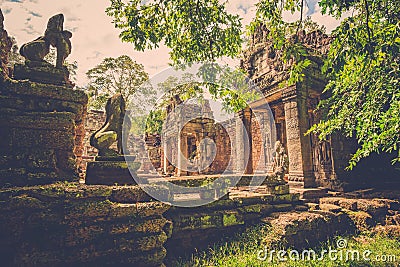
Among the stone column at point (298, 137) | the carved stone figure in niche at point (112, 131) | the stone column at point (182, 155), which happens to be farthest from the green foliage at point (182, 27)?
the stone column at point (182, 155)

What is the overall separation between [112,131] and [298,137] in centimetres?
654

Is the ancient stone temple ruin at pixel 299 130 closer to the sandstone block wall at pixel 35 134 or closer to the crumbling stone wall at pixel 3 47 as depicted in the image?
the sandstone block wall at pixel 35 134

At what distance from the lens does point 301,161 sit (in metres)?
8.97

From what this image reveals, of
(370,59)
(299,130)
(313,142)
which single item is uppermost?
(370,59)

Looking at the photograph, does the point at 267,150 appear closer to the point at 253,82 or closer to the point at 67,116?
the point at 253,82

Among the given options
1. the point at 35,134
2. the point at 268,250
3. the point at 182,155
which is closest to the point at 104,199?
the point at 35,134

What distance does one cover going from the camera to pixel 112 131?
5.12 meters

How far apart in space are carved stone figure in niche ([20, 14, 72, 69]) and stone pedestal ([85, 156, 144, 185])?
7.55ft

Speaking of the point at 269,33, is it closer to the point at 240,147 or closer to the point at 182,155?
the point at 240,147

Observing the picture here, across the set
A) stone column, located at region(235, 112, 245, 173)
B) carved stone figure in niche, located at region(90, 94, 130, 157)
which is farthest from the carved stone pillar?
carved stone figure in niche, located at region(90, 94, 130, 157)

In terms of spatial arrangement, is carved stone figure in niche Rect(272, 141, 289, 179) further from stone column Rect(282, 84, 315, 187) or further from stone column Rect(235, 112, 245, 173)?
stone column Rect(235, 112, 245, 173)

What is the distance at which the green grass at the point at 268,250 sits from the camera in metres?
4.73

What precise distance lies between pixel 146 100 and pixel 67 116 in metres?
19.2

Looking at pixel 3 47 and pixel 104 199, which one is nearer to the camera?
pixel 104 199
